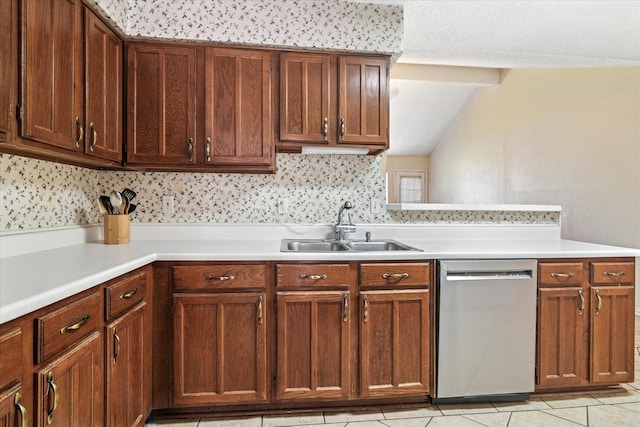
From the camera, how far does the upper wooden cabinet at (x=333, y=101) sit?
2227 millimetres

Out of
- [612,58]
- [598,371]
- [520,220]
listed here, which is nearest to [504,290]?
[598,371]

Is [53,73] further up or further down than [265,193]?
further up

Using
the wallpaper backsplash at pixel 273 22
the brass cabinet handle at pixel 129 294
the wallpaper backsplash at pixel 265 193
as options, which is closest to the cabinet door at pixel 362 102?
the wallpaper backsplash at pixel 273 22

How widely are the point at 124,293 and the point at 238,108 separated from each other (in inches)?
48.7

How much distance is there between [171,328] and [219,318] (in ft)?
0.83

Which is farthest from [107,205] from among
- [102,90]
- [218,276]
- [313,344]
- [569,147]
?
[569,147]

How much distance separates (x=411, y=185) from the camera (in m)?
8.50

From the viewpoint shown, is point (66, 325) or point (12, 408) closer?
point (12, 408)

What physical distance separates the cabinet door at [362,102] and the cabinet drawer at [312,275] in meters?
0.84

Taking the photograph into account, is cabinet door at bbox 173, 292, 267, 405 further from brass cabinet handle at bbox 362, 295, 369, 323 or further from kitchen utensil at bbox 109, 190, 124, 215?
kitchen utensil at bbox 109, 190, 124, 215

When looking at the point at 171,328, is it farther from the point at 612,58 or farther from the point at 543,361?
the point at 612,58

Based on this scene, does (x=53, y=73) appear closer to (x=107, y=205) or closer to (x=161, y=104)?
(x=161, y=104)

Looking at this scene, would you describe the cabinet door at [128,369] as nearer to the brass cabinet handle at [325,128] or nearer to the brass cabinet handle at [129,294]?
the brass cabinet handle at [129,294]

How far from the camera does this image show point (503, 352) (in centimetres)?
199
